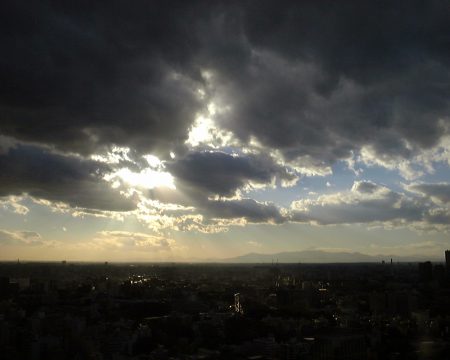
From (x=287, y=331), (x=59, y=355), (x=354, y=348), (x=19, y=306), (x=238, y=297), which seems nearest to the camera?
(x=59, y=355)

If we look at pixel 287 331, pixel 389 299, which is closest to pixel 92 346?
pixel 287 331

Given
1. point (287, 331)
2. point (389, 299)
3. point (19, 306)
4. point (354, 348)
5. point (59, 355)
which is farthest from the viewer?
point (389, 299)

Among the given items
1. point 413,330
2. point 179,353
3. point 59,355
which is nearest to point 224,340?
point 179,353

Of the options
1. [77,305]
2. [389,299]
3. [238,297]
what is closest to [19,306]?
[77,305]

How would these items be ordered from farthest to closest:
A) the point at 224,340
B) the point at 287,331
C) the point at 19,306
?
the point at 19,306 < the point at 287,331 < the point at 224,340

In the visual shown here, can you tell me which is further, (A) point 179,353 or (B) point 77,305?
(B) point 77,305

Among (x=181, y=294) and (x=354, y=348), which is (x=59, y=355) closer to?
(x=354, y=348)

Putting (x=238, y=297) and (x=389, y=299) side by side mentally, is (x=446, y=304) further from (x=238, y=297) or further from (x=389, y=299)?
(x=238, y=297)

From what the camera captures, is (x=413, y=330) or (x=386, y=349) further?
(x=413, y=330)

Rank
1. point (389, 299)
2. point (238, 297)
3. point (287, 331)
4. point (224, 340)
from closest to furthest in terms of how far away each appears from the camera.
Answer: point (224, 340) → point (287, 331) → point (389, 299) → point (238, 297)
